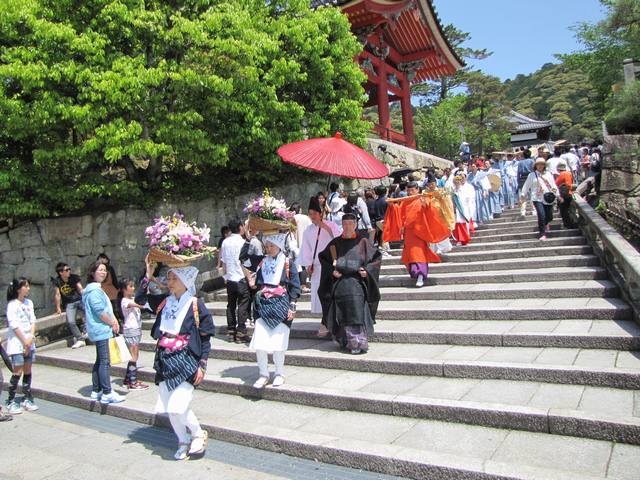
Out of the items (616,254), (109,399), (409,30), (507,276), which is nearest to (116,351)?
(109,399)

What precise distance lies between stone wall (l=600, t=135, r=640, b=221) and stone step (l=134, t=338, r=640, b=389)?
768 centimetres

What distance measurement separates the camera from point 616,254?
21.0ft

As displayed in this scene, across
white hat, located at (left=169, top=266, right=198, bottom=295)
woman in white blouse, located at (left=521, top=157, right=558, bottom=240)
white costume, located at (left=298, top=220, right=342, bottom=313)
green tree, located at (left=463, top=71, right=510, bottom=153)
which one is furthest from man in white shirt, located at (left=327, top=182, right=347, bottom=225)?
green tree, located at (left=463, top=71, right=510, bottom=153)

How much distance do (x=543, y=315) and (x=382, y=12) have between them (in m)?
12.9

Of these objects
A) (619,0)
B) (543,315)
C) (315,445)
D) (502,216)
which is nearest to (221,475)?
(315,445)

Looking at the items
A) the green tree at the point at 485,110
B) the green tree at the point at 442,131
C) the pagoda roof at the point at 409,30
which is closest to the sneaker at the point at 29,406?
the pagoda roof at the point at 409,30

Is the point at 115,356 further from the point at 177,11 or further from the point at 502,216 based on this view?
the point at 502,216

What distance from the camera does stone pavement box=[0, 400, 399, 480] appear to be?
4047 mm

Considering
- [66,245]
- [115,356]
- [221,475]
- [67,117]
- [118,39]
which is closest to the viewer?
[221,475]

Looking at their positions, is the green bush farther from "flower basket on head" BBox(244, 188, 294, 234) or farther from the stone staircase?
"flower basket on head" BBox(244, 188, 294, 234)

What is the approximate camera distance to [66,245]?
39.7 ft

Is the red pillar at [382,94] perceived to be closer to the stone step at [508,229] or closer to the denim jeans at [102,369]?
the stone step at [508,229]

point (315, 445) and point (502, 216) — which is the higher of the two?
point (502, 216)

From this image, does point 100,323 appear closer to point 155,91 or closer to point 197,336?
point 197,336
